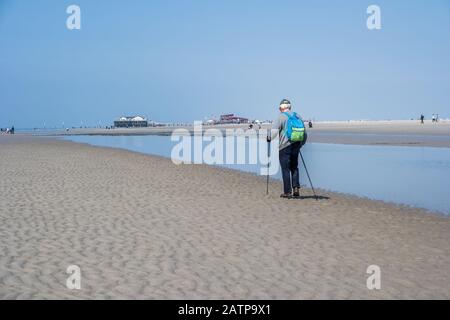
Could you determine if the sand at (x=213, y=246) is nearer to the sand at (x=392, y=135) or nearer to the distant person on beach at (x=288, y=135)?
the distant person on beach at (x=288, y=135)

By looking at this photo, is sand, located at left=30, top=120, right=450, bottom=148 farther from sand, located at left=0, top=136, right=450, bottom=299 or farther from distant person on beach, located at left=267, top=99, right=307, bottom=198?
sand, located at left=0, top=136, right=450, bottom=299

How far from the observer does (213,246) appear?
29.5ft

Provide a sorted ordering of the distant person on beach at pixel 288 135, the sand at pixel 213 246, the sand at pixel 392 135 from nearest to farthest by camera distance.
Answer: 1. the sand at pixel 213 246
2. the distant person on beach at pixel 288 135
3. the sand at pixel 392 135

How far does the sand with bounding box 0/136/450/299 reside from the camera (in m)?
6.67

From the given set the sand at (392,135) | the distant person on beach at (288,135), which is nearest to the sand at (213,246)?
the distant person on beach at (288,135)

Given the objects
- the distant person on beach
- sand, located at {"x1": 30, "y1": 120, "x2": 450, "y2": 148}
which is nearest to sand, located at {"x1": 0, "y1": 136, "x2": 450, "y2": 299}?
the distant person on beach

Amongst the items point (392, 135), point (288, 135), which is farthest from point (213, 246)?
point (392, 135)

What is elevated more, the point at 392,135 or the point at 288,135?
the point at 288,135

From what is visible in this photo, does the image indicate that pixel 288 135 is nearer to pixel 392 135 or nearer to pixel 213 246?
pixel 213 246

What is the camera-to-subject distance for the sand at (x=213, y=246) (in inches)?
263

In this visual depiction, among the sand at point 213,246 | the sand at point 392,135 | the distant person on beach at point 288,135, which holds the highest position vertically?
the distant person on beach at point 288,135
